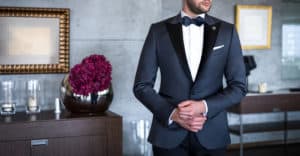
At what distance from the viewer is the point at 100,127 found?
9.72 ft

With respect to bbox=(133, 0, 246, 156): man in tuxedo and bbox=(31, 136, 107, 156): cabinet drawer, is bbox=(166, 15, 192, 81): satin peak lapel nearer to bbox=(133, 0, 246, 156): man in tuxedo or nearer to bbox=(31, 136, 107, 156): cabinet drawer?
bbox=(133, 0, 246, 156): man in tuxedo

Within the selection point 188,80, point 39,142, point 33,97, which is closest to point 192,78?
point 188,80

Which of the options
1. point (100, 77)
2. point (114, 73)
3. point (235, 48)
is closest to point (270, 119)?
point (114, 73)

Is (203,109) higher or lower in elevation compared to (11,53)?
lower

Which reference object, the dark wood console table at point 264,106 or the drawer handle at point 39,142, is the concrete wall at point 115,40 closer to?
the drawer handle at point 39,142

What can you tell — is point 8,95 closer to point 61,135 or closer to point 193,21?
point 61,135

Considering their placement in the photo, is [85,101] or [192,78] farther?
[85,101]

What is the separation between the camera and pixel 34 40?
3354 millimetres

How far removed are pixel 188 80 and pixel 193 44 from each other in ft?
0.57

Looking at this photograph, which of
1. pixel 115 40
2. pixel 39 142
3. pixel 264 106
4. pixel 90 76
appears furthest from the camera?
pixel 264 106

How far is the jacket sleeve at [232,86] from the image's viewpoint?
173cm

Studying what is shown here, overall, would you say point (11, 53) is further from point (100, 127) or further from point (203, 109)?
point (203, 109)

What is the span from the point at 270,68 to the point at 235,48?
4139 mm

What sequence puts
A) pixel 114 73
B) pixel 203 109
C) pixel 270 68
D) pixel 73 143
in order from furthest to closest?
pixel 270 68 < pixel 114 73 < pixel 73 143 < pixel 203 109
